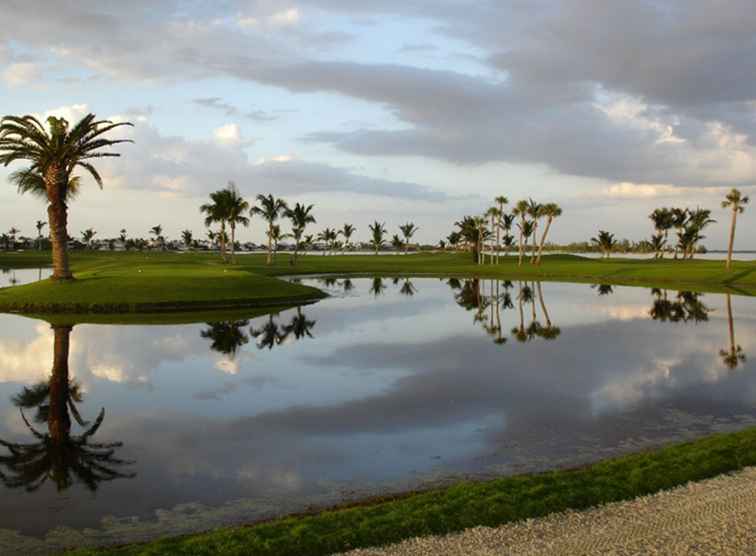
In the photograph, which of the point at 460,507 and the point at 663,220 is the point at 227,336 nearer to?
the point at 460,507

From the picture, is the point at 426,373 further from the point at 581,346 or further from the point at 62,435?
the point at 62,435

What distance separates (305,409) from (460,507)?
10.0m

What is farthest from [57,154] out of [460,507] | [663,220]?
[663,220]

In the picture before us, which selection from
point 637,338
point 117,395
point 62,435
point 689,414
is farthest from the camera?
point 637,338

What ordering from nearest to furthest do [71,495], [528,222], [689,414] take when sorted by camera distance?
1. [71,495]
2. [689,414]
3. [528,222]

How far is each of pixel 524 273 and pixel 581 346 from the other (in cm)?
7364

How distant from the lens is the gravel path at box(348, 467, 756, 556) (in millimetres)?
9492

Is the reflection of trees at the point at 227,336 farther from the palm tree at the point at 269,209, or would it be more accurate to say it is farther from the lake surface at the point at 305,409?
the palm tree at the point at 269,209

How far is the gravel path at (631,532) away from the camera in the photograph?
9492 millimetres

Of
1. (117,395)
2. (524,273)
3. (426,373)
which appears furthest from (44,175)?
(524,273)

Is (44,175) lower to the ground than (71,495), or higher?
higher

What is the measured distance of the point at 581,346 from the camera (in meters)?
32.6

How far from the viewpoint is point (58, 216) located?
164 feet

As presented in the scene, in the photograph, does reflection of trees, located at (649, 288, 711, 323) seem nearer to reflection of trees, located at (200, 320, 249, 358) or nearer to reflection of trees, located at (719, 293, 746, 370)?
reflection of trees, located at (719, 293, 746, 370)
